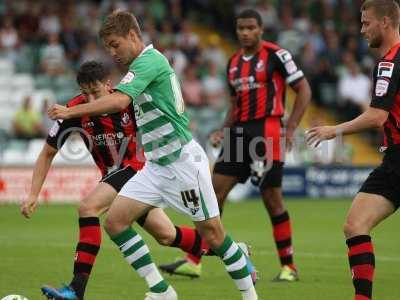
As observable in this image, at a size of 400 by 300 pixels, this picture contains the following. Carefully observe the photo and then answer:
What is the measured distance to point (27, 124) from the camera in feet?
68.3

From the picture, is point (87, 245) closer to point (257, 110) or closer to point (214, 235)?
point (214, 235)

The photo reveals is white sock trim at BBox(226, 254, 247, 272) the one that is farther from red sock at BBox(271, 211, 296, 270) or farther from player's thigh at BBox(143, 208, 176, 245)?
red sock at BBox(271, 211, 296, 270)

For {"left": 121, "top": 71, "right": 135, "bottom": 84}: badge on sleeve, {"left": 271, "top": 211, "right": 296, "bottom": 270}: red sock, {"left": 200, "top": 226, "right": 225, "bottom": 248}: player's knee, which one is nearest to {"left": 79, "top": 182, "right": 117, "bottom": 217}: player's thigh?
{"left": 200, "top": 226, "right": 225, "bottom": 248}: player's knee

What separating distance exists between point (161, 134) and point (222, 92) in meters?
15.6

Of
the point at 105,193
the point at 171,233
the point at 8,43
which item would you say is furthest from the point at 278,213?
the point at 8,43

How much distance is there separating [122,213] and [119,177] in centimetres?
100

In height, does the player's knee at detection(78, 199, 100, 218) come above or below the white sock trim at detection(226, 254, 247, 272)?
above

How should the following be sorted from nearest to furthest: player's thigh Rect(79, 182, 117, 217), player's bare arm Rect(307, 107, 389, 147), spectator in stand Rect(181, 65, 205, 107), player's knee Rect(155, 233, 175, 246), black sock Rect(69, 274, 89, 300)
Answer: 1. player's bare arm Rect(307, 107, 389, 147)
2. black sock Rect(69, 274, 89, 300)
3. player's thigh Rect(79, 182, 117, 217)
4. player's knee Rect(155, 233, 175, 246)
5. spectator in stand Rect(181, 65, 205, 107)

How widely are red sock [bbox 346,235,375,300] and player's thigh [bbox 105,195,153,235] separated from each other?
5.36 feet

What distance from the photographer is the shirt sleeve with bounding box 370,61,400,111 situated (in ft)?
24.0

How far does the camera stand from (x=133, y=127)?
9.32 meters

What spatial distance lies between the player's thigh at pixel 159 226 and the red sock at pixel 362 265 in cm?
200

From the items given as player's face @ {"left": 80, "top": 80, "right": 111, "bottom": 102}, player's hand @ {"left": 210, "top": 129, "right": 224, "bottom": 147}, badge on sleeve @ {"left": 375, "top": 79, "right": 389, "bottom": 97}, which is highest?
badge on sleeve @ {"left": 375, "top": 79, "right": 389, "bottom": 97}

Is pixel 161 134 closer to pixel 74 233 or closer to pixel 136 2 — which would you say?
pixel 74 233
